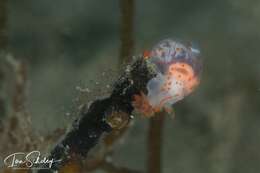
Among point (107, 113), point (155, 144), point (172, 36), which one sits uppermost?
point (172, 36)

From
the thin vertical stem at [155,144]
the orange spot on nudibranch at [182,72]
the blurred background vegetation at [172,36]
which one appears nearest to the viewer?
the orange spot on nudibranch at [182,72]

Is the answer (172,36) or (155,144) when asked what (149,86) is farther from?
(172,36)

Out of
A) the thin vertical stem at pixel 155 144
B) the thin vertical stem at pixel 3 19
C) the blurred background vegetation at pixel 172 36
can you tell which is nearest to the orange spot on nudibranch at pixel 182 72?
the thin vertical stem at pixel 155 144

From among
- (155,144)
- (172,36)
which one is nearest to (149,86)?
(155,144)

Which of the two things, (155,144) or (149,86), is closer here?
(149,86)

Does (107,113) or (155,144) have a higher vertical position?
(155,144)

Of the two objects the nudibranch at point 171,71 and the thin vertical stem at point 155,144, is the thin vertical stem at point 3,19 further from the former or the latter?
the nudibranch at point 171,71
